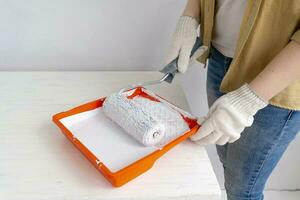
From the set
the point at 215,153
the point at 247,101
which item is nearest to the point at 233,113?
the point at 247,101

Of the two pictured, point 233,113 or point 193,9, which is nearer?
point 233,113

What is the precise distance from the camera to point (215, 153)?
1.13 m

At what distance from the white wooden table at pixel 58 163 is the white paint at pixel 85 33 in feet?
0.39

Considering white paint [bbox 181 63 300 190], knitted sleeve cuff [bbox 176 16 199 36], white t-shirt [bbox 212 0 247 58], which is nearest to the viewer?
white t-shirt [bbox 212 0 247 58]

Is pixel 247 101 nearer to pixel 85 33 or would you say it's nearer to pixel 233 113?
pixel 233 113

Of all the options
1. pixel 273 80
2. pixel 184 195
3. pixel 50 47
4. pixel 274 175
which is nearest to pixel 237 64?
pixel 273 80

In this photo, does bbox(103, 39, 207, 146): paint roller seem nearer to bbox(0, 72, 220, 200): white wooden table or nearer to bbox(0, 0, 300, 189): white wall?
bbox(0, 72, 220, 200): white wooden table

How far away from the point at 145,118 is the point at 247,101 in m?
0.18

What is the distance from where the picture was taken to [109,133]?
0.63m

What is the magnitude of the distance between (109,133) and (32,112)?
7.9 inches

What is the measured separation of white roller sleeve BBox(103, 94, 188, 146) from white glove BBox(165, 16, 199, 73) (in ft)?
0.40

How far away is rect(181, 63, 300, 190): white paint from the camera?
3.15 ft

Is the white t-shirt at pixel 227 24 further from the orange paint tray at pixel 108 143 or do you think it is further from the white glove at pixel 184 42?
the orange paint tray at pixel 108 143

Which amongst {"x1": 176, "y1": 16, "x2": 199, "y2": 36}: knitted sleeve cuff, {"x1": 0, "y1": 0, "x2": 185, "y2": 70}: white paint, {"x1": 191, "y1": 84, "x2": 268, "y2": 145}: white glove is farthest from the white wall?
{"x1": 191, "y1": 84, "x2": 268, "y2": 145}: white glove
